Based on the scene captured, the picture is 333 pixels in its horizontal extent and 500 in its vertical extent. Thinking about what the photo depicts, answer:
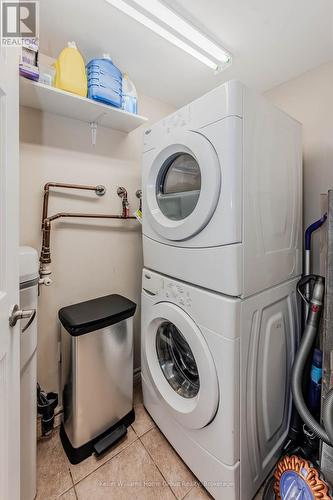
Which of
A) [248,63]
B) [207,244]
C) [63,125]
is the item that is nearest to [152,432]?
[207,244]

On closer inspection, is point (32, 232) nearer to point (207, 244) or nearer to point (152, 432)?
point (207, 244)

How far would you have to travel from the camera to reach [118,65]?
147 centimetres

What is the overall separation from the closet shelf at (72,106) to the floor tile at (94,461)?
1.98 metres

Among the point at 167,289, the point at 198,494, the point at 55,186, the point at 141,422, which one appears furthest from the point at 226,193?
the point at 141,422

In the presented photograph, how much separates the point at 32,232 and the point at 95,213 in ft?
1.35

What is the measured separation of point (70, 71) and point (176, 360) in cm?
174

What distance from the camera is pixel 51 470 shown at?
1.19m

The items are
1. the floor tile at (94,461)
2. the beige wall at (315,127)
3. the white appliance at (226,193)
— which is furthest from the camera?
the beige wall at (315,127)

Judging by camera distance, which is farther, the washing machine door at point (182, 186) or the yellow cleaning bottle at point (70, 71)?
the yellow cleaning bottle at point (70, 71)

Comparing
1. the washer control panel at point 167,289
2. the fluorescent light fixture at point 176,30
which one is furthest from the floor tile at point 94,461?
the fluorescent light fixture at point 176,30

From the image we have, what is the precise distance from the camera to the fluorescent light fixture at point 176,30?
3.29ft

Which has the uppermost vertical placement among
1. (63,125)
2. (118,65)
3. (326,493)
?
(118,65)

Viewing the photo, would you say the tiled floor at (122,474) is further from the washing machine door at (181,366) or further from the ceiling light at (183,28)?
the ceiling light at (183,28)

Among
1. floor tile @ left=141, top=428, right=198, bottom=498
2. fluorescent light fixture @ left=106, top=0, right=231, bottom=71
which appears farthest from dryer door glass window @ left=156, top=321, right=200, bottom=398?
fluorescent light fixture @ left=106, top=0, right=231, bottom=71
